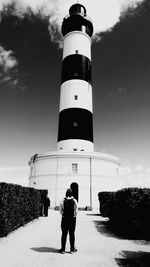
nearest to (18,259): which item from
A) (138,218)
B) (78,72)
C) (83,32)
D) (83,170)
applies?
(138,218)

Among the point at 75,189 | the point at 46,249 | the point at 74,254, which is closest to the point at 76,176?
the point at 75,189

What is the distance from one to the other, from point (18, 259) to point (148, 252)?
3.54 meters

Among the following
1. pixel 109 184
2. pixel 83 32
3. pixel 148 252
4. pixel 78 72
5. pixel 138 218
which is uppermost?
pixel 83 32

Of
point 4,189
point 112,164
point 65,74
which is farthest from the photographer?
point 65,74

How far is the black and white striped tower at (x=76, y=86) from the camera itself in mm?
28234

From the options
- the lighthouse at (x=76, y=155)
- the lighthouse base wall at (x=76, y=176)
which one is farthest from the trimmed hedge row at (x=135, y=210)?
the lighthouse base wall at (x=76, y=176)

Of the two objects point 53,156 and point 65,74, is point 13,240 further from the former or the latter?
point 65,74

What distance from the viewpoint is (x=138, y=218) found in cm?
926

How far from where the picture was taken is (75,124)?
→ 2830 cm

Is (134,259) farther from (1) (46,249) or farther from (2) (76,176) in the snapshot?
(2) (76,176)

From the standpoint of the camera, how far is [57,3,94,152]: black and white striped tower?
28234 mm

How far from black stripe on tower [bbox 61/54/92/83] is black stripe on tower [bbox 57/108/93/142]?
14.7 ft

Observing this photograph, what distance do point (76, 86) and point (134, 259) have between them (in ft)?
84.6

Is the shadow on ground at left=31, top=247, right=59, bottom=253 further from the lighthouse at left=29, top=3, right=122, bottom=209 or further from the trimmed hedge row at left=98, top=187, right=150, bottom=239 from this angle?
the lighthouse at left=29, top=3, right=122, bottom=209
